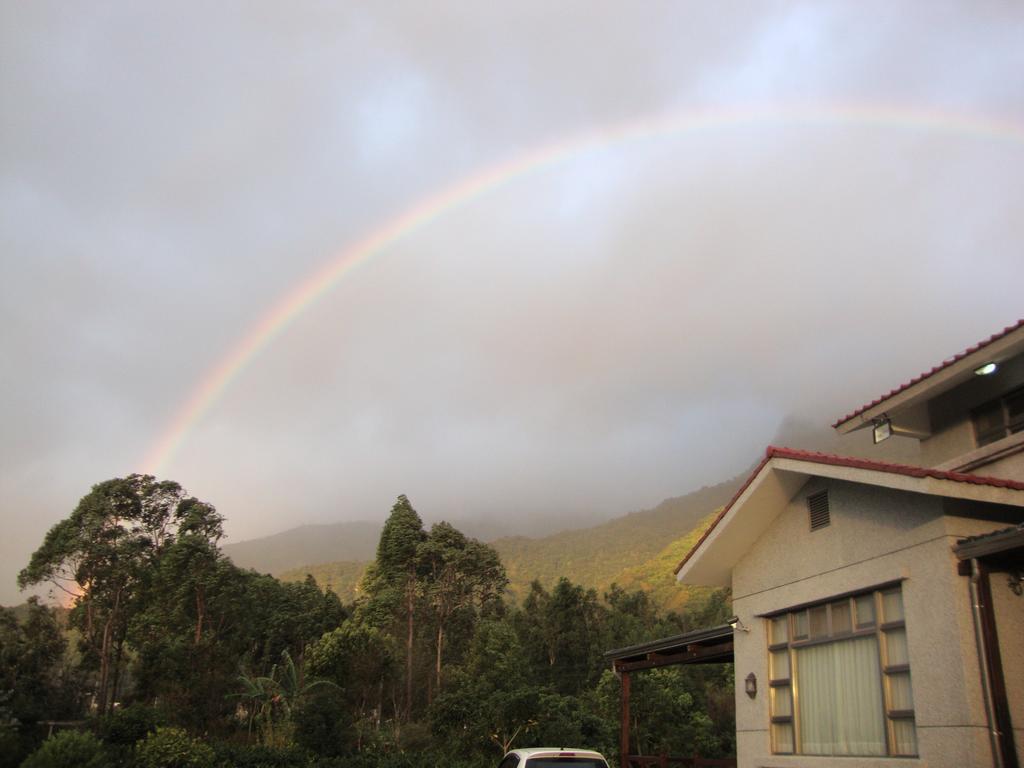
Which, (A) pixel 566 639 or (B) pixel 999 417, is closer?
(B) pixel 999 417

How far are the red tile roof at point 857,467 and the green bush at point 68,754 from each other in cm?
1103

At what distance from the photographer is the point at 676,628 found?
51781mm

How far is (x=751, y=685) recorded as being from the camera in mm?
11445

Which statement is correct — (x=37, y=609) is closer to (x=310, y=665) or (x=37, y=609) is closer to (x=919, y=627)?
(x=310, y=665)

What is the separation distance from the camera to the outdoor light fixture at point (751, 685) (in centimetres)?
1136

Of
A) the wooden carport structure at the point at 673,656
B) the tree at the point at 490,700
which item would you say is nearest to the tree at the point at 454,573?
the tree at the point at 490,700

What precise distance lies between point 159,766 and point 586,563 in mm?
104173

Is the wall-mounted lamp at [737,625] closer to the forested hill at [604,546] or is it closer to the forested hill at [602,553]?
the forested hill at [602,553]

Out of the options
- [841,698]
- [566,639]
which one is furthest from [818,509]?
[566,639]

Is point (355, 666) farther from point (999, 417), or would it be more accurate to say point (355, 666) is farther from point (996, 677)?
point (996, 677)

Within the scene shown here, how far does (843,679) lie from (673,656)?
5.06 metres

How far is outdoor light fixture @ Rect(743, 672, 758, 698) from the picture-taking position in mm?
11359

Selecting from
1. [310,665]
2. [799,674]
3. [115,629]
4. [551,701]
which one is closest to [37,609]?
[115,629]

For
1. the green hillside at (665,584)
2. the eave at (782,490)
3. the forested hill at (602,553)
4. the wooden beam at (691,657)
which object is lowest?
the wooden beam at (691,657)
